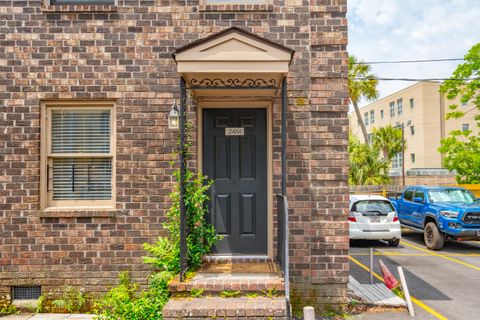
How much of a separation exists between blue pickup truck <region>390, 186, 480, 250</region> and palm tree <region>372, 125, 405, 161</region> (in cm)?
2126

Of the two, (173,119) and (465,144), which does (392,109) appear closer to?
(465,144)

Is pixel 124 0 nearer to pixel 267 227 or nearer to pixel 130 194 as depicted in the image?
pixel 130 194

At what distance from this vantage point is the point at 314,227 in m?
5.11

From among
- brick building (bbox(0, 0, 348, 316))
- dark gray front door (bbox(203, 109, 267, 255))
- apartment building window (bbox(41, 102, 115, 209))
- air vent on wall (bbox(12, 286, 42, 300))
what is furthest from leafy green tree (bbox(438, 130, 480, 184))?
air vent on wall (bbox(12, 286, 42, 300))

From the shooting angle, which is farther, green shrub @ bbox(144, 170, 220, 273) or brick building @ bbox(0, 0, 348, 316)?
brick building @ bbox(0, 0, 348, 316)

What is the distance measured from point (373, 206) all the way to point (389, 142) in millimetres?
24526

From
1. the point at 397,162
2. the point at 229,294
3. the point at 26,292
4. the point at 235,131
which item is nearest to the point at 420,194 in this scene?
the point at 235,131

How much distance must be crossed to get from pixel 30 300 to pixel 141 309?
7.05ft

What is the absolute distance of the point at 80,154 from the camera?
5348 mm

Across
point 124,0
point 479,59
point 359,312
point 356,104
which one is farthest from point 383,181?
point 124,0

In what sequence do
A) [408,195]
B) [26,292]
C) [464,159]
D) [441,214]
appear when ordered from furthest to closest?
[464,159] → [408,195] → [441,214] → [26,292]

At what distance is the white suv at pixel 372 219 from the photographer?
30.4ft

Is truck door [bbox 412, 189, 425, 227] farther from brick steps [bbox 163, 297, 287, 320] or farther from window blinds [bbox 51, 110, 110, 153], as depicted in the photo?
window blinds [bbox 51, 110, 110, 153]

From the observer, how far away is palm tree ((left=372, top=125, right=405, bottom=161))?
3156cm
